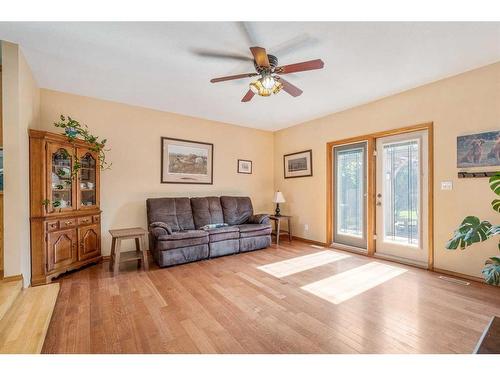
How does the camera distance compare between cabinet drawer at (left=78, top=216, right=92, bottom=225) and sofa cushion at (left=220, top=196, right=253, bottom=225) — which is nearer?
cabinet drawer at (left=78, top=216, right=92, bottom=225)

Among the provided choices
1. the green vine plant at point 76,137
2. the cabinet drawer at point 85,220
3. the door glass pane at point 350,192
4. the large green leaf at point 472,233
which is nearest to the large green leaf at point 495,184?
the large green leaf at point 472,233

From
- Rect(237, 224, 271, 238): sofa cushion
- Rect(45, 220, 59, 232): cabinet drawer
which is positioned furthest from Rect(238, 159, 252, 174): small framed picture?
Rect(45, 220, 59, 232): cabinet drawer

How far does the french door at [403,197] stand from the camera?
3.30 meters

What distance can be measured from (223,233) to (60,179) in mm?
2318

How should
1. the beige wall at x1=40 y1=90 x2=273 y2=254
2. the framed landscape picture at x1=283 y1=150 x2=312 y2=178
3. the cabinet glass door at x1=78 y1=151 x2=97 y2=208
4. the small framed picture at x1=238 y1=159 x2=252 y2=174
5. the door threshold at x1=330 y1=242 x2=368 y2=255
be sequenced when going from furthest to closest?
the small framed picture at x1=238 y1=159 x2=252 y2=174
the framed landscape picture at x1=283 y1=150 x2=312 y2=178
the door threshold at x1=330 y1=242 x2=368 y2=255
the beige wall at x1=40 y1=90 x2=273 y2=254
the cabinet glass door at x1=78 y1=151 x2=97 y2=208

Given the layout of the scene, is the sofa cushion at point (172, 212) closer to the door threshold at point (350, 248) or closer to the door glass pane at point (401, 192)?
the door threshold at point (350, 248)

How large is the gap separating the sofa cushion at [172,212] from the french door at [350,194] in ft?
9.05

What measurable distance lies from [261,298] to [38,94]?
3943mm

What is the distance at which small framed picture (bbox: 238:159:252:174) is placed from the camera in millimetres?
5203

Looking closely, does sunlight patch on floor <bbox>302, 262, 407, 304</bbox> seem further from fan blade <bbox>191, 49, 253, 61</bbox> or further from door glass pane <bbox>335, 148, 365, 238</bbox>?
fan blade <bbox>191, 49, 253, 61</bbox>

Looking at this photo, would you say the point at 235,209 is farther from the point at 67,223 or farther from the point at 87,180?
Answer: the point at 67,223

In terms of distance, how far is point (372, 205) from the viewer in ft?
12.7

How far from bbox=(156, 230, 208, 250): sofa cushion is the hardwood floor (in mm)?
365
